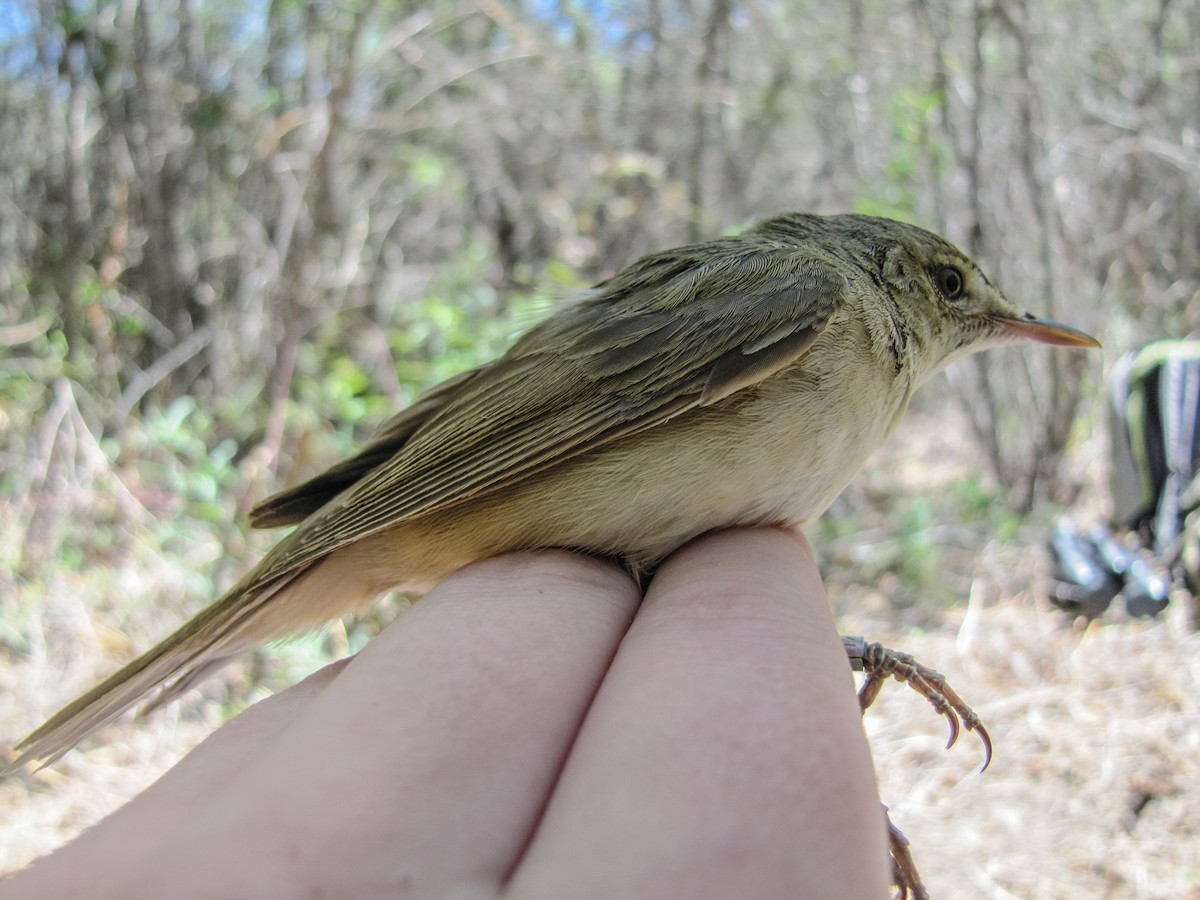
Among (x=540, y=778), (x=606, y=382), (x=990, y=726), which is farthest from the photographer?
(x=990, y=726)

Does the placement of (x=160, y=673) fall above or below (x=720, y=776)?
below

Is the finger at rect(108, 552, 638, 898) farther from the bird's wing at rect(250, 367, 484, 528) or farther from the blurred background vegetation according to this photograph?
the blurred background vegetation

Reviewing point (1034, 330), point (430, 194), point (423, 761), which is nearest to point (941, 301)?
point (1034, 330)

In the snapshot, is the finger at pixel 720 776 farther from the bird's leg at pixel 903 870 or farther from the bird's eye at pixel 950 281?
the bird's eye at pixel 950 281

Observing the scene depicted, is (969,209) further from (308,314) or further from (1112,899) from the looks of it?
(308,314)

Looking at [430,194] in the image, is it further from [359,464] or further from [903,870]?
[903,870]

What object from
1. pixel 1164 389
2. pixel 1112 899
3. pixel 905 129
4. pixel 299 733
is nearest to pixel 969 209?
pixel 905 129
